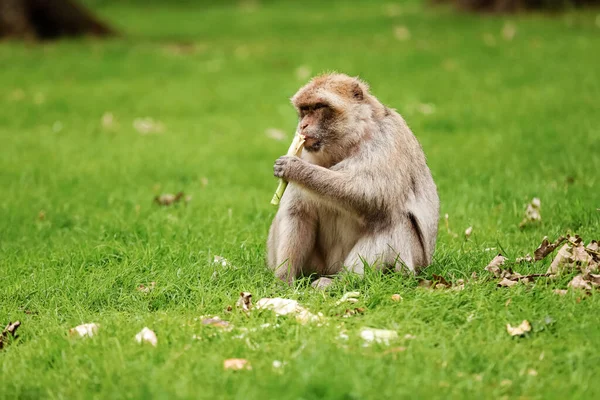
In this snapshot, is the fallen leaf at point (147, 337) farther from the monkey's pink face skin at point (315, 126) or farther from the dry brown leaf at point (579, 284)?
the dry brown leaf at point (579, 284)

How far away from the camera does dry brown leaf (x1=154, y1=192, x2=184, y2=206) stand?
26.4ft

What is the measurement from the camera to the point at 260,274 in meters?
5.60

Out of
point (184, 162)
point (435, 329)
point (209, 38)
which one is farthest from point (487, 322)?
point (209, 38)

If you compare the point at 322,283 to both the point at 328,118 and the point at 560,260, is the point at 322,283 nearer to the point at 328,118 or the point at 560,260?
the point at 328,118

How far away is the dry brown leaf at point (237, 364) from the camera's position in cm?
400

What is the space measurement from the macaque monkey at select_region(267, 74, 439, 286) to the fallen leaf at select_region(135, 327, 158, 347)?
1226 mm

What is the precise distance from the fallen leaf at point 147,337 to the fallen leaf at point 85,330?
0.27 metres

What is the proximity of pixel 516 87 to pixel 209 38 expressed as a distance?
8679mm

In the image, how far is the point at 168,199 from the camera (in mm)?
8094

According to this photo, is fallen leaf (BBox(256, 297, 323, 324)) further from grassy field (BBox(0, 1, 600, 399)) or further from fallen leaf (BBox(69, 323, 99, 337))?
fallen leaf (BBox(69, 323, 99, 337))

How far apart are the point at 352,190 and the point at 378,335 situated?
1.12m

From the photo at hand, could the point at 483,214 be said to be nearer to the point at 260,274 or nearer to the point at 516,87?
the point at 260,274

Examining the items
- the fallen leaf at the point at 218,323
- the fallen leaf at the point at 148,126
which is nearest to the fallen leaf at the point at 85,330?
the fallen leaf at the point at 218,323

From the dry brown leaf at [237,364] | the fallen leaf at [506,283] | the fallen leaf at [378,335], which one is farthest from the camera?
the fallen leaf at [506,283]
